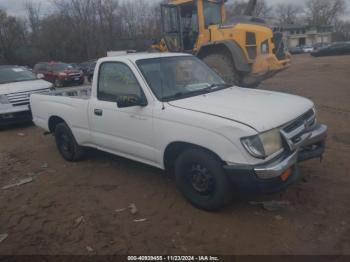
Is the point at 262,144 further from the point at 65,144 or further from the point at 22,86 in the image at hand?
the point at 22,86

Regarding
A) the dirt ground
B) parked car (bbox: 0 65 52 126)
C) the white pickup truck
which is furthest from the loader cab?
the dirt ground

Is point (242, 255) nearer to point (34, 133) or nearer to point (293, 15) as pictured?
point (34, 133)

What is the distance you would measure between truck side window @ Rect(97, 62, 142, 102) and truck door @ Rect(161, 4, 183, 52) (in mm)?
6838

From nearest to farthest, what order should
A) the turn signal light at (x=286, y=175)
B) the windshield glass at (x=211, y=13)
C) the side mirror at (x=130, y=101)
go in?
1. the turn signal light at (x=286, y=175)
2. the side mirror at (x=130, y=101)
3. the windshield glass at (x=211, y=13)

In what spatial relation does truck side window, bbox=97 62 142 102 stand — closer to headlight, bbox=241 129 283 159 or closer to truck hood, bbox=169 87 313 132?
truck hood, bbox=169 87 313 132

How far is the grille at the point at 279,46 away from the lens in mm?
11352

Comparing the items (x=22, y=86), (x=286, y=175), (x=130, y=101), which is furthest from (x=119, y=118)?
(x=22, y=86)

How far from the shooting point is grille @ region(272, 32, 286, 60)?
37.2 feet

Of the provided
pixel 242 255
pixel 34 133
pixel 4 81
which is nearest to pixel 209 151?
pixel 242 255

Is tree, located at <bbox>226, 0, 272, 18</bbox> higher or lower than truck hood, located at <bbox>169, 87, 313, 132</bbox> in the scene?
higher

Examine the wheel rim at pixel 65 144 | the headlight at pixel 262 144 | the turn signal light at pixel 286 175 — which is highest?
the headlight at pixel 262 144

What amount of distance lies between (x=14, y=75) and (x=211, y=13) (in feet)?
21.4

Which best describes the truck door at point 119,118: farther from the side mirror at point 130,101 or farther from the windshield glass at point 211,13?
the windshield glass at point 211,13

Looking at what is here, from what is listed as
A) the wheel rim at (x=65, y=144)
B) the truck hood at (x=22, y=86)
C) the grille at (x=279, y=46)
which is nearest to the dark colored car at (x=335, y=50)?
the grille at (x=279, y=46)
